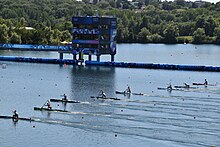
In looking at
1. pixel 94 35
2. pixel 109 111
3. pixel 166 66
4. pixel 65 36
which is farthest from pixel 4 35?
pixel 109 111

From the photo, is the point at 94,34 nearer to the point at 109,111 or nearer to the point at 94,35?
the point at 94,35

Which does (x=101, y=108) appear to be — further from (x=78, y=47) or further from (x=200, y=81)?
(x=78, y=47)

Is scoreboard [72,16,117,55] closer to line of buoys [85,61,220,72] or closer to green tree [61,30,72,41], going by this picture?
line of buoys [85,61,220,72]

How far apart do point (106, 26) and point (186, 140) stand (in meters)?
59.8

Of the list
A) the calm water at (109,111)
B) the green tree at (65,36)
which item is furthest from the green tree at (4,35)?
the calm water at (109,111)

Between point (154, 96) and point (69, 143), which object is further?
point (154, 96)

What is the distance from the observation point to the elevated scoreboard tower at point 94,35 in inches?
4203

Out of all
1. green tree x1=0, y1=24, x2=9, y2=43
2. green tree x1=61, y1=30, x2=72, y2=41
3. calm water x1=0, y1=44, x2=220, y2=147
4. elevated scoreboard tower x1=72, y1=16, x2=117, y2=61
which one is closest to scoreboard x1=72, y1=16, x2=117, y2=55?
elevated scoreboard tower x1=72, y1=16, x2=117, y2=61

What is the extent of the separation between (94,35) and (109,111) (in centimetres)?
4622

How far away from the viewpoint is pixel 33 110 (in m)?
62.5

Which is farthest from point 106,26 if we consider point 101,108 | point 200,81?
point 101,108

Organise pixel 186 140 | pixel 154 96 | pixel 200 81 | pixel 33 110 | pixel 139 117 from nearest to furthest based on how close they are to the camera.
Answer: pixel 186 140, pixel 139 117, pixel 33 110, pixel 154 96, pixel 200 81

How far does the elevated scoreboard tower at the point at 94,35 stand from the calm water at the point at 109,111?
8.31 meters

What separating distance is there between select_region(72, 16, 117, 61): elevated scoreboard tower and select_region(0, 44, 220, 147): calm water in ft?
27.3
